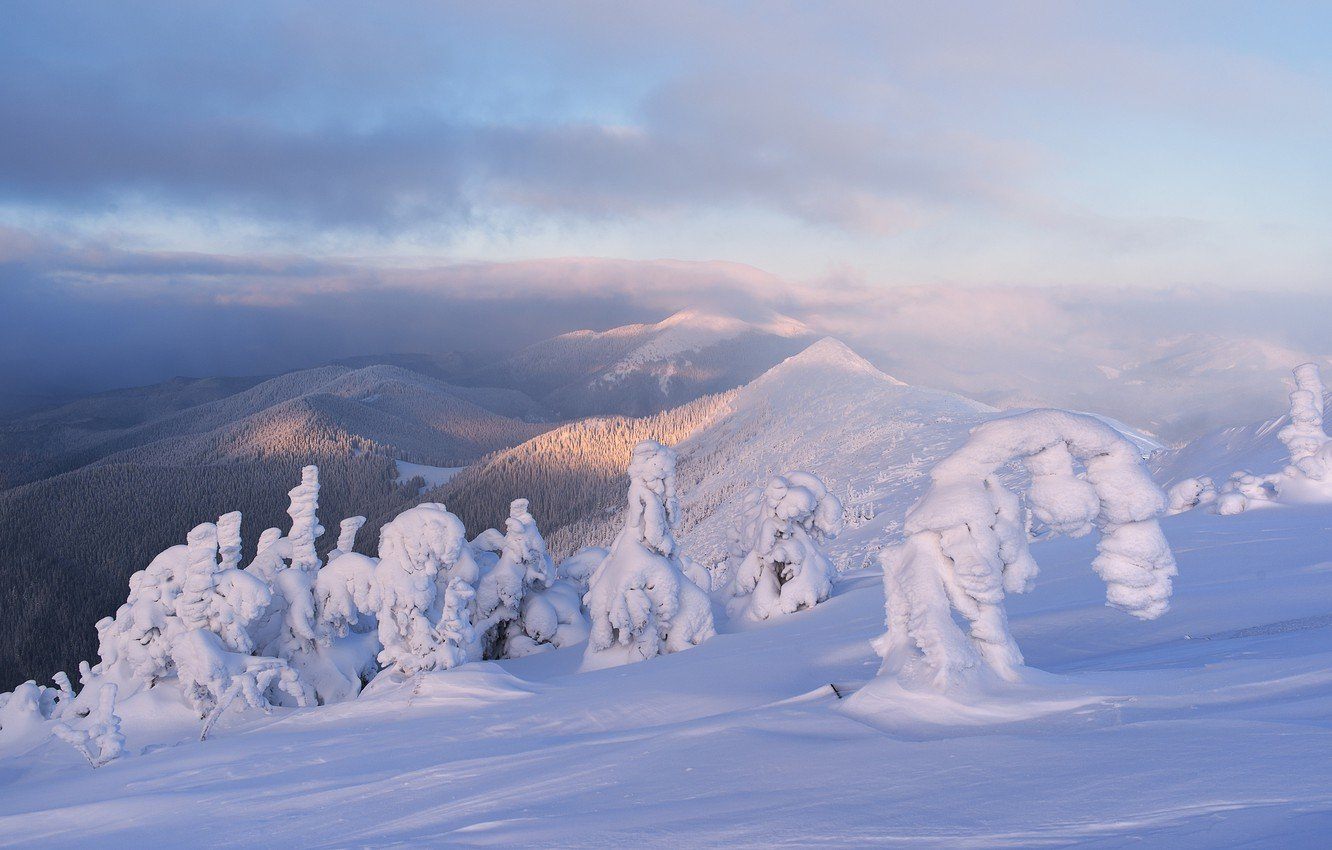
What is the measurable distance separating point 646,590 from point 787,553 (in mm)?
5201

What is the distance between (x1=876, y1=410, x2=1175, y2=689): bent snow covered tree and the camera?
8.30 meters

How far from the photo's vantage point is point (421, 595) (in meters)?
22.7

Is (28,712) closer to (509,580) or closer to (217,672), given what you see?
(217,672)

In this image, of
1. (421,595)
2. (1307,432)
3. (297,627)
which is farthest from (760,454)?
(421,595)

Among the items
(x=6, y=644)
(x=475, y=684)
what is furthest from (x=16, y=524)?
(x=475, y=684)

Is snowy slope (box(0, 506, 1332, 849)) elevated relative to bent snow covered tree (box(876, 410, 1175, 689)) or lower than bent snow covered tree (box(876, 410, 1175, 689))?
lower

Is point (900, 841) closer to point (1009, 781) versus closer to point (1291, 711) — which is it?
point (1009, 781)

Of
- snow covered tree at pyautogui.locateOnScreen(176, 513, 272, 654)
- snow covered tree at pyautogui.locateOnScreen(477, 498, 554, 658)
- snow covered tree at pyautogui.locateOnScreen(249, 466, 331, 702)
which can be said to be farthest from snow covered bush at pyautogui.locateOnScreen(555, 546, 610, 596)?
snow covered tree at pyautogui.locateOnScreen(176, 513, 272, 654)

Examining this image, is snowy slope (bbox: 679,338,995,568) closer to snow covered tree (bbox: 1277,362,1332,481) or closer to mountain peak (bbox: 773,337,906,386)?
mountain peak (bbox: 773,337,906,386)

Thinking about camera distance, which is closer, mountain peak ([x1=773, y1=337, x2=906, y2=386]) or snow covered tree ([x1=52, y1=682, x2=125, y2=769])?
snow covered tree ([x1=52, y1=682, x2=125, y2=769])

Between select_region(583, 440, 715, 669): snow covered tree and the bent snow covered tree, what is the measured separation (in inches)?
521

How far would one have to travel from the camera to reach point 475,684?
1382 cm

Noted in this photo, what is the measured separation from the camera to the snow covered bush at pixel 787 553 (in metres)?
25.0

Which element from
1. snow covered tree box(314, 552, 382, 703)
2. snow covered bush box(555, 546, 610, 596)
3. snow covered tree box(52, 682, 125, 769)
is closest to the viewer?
snow covered tree box(52, 682, 125, 769)
